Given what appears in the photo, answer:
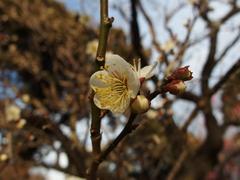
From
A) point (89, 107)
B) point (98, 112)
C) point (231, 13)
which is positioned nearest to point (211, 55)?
point (231, 13)

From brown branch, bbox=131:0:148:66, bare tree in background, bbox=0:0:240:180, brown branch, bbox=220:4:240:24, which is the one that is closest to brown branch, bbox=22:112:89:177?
bare tree in background, bbox=0:0:240:180

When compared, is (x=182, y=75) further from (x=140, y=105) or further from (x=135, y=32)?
(x=135, y=32)

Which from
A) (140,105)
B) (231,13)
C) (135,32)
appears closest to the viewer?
(140,105)

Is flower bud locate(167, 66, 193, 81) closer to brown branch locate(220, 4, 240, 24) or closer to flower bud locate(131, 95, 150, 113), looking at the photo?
flower bud locate(131, 95, 150, 113)

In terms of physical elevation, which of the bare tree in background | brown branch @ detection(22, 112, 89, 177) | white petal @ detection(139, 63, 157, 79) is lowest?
white petal @ detection(139, 63, 157, 79)

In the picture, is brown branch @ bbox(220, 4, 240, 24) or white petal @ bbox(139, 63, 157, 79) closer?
white petal @ bbox(139, 63, 157, 79)

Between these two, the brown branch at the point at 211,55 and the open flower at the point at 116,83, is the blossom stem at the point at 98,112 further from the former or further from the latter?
the brown branch at the point at 211,55

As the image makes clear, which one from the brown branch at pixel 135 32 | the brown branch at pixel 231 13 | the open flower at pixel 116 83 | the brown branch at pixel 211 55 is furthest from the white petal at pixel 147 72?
the brown branch at pixel 231 13
